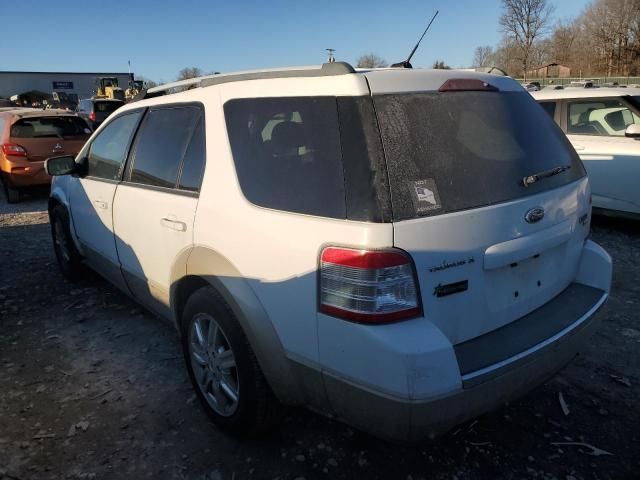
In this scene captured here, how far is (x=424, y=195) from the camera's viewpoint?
72.8 inches

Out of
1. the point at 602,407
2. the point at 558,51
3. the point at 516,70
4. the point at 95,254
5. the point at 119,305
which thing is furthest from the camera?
the point at 558,51

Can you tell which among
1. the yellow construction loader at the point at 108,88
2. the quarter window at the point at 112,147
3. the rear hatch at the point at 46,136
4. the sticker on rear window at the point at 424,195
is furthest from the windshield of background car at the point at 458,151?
the yellow construction loader at the point at 108,88

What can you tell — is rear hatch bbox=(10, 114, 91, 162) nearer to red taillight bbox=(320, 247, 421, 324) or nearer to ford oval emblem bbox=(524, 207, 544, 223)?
red taillight bbox=(320, 247, 421, 324)

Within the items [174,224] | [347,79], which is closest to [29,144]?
[174,224]

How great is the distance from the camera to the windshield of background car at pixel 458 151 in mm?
1850

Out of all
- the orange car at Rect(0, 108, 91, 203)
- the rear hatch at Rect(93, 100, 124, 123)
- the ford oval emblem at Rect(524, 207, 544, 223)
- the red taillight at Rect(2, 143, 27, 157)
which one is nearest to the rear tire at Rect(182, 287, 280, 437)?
the ford oval emblem at Rect(524, 207, 544, 223)

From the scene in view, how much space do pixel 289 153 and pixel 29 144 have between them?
8.43 metres

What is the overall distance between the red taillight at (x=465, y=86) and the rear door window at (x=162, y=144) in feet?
4.36

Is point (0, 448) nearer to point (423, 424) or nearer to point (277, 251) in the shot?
point (277, 251)

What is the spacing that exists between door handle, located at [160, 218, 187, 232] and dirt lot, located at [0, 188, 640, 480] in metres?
1.03

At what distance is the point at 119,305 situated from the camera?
4.30m

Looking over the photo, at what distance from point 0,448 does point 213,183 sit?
1772 millimetres

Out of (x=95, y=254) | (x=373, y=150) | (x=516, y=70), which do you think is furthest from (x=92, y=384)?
(x=516, y=70)

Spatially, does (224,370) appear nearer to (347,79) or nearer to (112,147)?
(347,79)
